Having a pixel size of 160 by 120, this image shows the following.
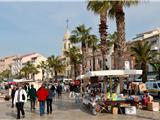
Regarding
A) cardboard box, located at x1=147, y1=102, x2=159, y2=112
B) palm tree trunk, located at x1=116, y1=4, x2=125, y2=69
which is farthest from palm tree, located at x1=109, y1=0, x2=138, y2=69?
cardboard box, located at x1=147, y1=102, x2=159, y2=112

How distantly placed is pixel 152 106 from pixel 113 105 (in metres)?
2.39

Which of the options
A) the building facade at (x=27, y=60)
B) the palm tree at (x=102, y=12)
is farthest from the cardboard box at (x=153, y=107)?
the building facade at (x=27, y=60)

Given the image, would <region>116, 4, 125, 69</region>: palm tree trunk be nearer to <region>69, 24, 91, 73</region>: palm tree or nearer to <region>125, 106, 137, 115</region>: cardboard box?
<region>125, 106, 137, 115</region>: cardboard box

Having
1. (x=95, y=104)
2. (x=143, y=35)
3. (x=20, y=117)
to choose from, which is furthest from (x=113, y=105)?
(x=143, y=35)

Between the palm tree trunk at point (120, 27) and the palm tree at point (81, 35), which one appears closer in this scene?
Result: the palm tree trunk at point (120, 27)

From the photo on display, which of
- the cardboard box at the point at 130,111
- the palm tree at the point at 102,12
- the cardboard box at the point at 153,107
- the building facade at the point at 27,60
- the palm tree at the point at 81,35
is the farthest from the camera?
the building facade at the point at 27,60

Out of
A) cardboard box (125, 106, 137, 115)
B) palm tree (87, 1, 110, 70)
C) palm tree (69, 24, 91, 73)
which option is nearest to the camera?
cardboard box (125, 106, 137, 115)

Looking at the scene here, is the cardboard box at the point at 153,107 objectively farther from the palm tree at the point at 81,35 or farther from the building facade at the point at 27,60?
the building facade at the point at 27,60

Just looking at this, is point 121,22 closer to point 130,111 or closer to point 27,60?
point 130,111

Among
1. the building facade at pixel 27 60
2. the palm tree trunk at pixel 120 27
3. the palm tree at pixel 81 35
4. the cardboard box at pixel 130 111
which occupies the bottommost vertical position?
the cardboard box at pixel 130 111

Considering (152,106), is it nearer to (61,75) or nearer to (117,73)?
(117,73)

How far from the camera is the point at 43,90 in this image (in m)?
19.8

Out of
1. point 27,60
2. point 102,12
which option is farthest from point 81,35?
point 27,60

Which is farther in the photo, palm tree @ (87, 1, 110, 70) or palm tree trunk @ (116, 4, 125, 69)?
palm tree @ (87, 1, 110, 70)
